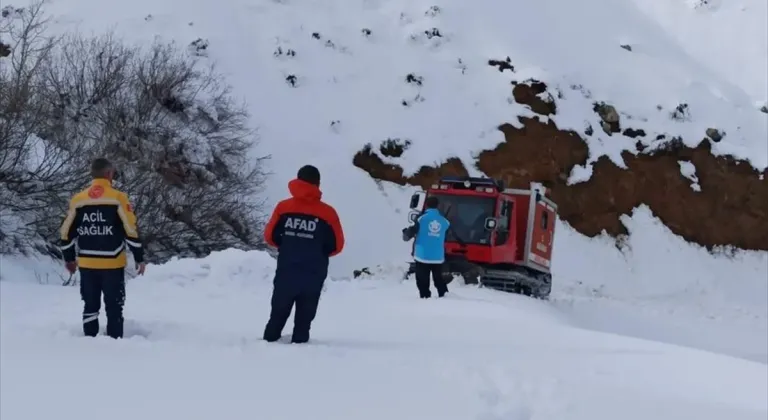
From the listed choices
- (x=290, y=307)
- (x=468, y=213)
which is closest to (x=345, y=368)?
(x=290, y=307)

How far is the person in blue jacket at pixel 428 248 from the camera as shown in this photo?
13.3 metres

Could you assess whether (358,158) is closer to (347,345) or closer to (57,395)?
(347,345)

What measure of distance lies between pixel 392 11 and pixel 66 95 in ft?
56.3

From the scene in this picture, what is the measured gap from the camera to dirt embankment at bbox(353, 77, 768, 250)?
95.7 feet

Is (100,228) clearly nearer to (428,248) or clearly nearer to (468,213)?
(428,248)

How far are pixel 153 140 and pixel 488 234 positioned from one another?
937 cm

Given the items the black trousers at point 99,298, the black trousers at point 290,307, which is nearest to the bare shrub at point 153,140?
the black trousers at point 99,298

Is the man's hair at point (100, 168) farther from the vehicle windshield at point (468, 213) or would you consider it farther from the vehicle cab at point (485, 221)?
the vehicle windshield at point (468, 213)

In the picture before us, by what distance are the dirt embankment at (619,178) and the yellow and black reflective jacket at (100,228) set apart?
21.0m

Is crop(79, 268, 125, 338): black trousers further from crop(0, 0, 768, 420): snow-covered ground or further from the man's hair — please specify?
the man's hair

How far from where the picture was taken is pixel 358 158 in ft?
94.6

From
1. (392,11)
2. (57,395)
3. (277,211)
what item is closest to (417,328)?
(277,211)

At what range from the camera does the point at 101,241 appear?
25.1 ft

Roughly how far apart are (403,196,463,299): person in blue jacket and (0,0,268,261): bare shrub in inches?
283
